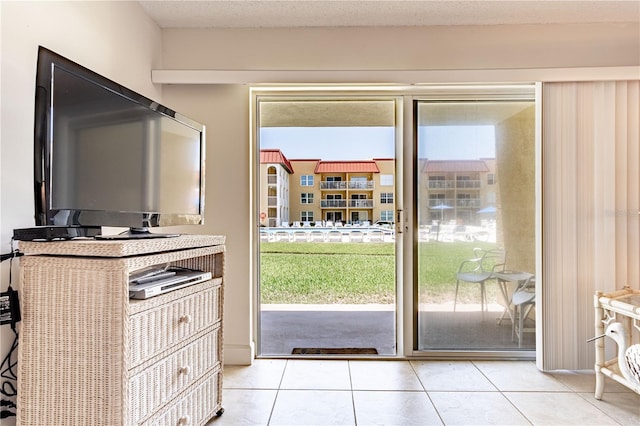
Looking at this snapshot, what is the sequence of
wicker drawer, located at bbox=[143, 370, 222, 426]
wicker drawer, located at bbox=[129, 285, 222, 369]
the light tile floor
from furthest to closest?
the light tile floor < wicker drawer, located at bbox=[143, 370, 222, 426] < wicker drawer, located at bbox=[129, 285, 222, 369]

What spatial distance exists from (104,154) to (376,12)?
175cm

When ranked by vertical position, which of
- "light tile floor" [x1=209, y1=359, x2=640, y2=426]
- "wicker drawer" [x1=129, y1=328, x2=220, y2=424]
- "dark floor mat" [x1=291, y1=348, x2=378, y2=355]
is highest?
"wicker drawer" [x1=129, y1=328, x2=220, y2=424]

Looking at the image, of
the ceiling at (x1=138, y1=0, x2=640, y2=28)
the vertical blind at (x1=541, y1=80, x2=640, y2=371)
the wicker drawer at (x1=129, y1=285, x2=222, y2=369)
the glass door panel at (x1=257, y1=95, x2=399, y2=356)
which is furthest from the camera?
the glass door panel at (x1=257, y1=95, x2=399, y2=356)

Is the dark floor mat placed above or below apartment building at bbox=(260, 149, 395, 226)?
below

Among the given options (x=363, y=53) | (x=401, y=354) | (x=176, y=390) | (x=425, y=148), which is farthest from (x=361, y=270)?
(x=176, y=390)

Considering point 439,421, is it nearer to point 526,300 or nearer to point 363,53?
point 526,300

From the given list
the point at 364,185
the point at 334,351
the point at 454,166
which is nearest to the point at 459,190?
the point at 454,166

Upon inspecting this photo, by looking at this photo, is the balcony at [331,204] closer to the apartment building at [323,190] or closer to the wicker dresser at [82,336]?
the apartment building at [323,190]

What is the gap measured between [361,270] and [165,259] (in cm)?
215

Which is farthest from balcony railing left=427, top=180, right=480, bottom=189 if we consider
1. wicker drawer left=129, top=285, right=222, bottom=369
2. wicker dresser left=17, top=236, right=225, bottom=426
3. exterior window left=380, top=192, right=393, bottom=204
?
wicker dresser left=17, top=236, right=225, bottom=426

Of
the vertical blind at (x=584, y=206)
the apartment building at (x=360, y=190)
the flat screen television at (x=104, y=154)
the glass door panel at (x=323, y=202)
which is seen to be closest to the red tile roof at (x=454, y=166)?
the apartment building at (x=360, y=190)

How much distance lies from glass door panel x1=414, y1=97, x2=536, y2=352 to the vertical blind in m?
0.19

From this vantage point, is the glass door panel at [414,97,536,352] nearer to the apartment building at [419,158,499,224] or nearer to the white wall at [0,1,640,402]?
the apartment building at [419,158,499,224]

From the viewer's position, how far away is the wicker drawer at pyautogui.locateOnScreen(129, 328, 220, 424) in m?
1.24
